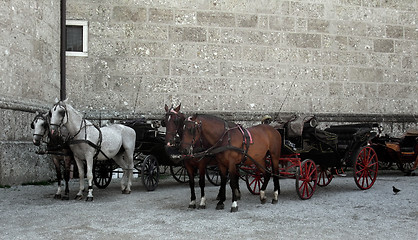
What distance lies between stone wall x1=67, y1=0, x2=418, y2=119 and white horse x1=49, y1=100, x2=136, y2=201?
2.72 meters

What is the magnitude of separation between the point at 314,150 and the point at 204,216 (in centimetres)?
288

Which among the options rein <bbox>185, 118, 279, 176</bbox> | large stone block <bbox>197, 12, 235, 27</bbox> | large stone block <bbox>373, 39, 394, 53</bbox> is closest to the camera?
rein <bbox>185, 118, 279, 176</bbox>

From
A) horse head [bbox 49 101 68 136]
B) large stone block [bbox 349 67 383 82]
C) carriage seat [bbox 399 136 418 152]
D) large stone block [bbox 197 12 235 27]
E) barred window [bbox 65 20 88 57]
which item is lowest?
carriage seat [bbox 399 136 418 152]

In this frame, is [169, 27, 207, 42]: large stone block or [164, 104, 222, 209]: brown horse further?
[169, 27, 207, 42]: large stone block

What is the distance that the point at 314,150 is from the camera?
26.2 ft

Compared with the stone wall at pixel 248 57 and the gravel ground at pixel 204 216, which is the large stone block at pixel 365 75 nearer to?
the stone wall at pixel 248 57

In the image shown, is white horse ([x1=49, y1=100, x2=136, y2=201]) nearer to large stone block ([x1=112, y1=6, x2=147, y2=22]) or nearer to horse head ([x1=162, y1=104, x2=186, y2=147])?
horse head ([x1=162, y1=104, x2=186, y2=147])

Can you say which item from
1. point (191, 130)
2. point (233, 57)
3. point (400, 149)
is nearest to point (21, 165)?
point (191, 130)

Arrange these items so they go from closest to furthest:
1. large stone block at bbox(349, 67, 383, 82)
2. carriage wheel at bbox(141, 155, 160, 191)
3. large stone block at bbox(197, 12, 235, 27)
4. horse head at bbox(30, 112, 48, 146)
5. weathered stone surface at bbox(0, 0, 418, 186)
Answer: horse head at bbox(30, 112, 48, 146) < carriage wheel at bbox(141, 155, 160, 191) < weathered stone surface at bbox(0, 0, 418, 186) < large stone block at bbox(197, 12, 235, 27) < large stone block at bbox(349, 67, 383, 82)

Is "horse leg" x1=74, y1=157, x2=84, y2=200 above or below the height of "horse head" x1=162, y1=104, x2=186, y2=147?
below

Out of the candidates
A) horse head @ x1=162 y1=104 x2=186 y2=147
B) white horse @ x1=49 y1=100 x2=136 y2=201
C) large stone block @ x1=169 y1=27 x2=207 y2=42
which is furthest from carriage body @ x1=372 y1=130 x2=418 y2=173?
horse head @ x1=162 y1=104 x2=186 y2=147

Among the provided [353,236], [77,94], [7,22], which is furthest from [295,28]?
[353,236]

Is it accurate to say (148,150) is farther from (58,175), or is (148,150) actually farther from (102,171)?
(58,175)

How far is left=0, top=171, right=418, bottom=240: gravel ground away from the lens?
4.86m
